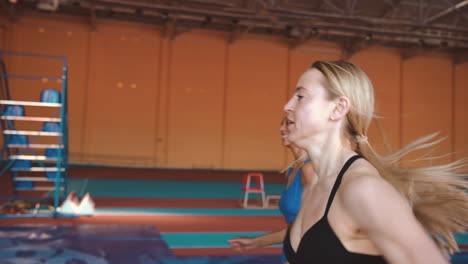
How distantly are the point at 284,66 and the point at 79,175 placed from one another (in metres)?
10.8

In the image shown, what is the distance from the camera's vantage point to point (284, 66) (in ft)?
67.9

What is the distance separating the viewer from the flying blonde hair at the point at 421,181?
135 centimetres

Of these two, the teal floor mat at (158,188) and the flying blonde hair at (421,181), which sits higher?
the flying blonde hair at (421,181)

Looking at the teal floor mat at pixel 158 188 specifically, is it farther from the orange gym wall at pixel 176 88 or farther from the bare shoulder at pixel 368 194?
the bare shoulder at pixel 368 194

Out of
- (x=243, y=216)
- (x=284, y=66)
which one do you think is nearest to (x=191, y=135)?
(x=284, y=66)

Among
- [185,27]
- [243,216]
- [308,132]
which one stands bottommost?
[243,216]

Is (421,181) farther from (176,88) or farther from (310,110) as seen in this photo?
(176,88)

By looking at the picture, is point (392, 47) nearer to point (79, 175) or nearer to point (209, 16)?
point (209, 16)

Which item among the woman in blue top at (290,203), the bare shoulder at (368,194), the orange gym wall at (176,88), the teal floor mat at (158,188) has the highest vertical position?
the orange gym wall at (176,88)

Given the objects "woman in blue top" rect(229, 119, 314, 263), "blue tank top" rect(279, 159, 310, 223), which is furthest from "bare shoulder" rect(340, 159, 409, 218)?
"blue tank top" rect(279, 159, 310, 223)

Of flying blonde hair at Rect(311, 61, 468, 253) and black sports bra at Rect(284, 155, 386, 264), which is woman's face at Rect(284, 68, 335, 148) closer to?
flying blonde hair at Rect(311, 61, 468, 253)

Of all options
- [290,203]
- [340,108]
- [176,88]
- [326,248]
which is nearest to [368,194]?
[326,248]

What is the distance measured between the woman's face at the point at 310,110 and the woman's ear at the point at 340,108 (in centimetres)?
1

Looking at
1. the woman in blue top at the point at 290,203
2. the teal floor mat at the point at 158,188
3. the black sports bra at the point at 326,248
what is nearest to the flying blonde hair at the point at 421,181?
the black sports bra at the point at 326,248
